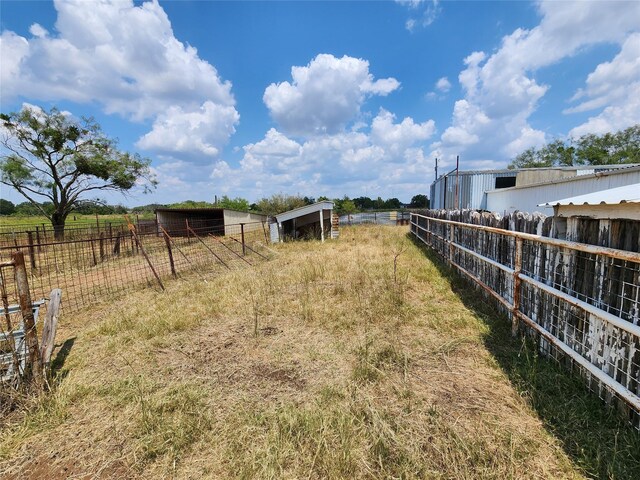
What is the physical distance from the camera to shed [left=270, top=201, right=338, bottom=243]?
1541cm

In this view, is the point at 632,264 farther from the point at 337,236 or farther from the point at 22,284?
the point at 337,236

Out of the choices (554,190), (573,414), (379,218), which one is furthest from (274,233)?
(379,218)

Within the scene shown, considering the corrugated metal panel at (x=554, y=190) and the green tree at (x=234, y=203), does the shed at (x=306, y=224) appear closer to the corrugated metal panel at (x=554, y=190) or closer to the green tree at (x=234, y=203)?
the corrugated metal panel at (x=554, y=190)

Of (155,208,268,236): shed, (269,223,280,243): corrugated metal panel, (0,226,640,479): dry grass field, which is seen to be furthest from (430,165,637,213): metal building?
(155,208,268,236): shed

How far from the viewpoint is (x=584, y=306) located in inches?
89.7

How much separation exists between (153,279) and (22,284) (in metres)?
5.37

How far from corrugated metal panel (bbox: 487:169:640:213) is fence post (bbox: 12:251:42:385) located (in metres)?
6.62

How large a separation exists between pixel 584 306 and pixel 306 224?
16.9 meters

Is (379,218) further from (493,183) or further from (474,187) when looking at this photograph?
(493,183)

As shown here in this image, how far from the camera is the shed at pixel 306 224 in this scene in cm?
1541

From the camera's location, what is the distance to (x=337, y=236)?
16.5 metres

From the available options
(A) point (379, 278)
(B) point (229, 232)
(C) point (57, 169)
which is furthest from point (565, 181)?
(C) point (57, 169)

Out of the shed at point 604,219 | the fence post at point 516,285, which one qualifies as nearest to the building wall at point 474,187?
the fence post at point 516,285

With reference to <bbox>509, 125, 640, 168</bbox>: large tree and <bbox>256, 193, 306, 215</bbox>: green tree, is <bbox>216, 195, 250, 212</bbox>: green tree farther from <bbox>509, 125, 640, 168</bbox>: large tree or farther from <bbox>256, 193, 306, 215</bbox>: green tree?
<bbox>509, 125, 640, 168</bbox>: large tree
